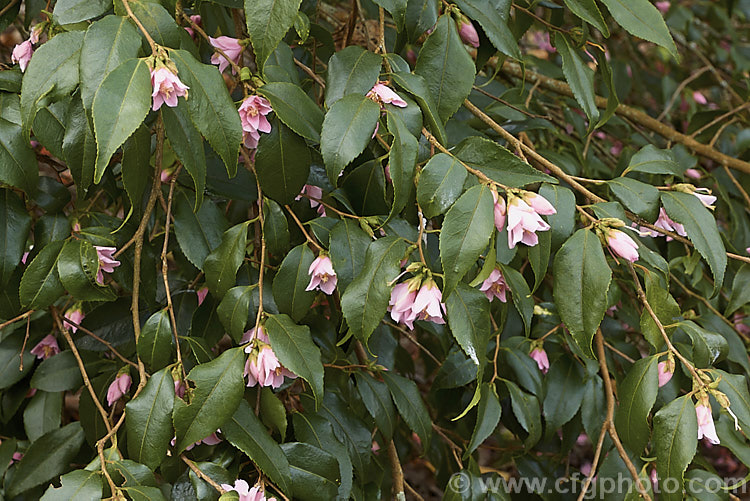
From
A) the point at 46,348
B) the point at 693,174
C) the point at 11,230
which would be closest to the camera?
the point at 11,230

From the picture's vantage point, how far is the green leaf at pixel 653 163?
961mm

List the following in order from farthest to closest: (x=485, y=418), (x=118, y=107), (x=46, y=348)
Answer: (x=46, y=348)
(x=485, y=418)
(x=118, y=107)

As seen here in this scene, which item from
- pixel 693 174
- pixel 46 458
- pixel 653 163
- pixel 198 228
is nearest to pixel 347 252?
pixel 198 228

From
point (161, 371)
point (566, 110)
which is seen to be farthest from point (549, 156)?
point (161, 371)

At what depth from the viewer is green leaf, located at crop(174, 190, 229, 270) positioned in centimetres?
95

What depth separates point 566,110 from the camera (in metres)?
1.57

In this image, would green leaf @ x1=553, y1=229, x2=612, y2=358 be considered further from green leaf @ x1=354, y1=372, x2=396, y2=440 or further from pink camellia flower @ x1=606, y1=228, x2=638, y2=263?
green leaf @ x1=354, y1=372, x2=396, y2=440

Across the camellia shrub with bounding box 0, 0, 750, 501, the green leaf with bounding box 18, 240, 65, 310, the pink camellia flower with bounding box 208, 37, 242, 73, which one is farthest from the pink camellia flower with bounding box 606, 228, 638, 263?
the green leaf with bounding box 18, 240, 65, 310

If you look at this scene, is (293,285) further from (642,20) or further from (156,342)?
(642,20)

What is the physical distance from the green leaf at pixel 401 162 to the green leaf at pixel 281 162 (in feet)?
0.53

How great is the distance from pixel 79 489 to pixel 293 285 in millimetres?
330

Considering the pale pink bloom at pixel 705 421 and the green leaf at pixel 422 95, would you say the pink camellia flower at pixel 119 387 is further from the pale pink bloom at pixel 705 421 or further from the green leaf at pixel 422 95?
the pale pink bloom at pixel 705 421

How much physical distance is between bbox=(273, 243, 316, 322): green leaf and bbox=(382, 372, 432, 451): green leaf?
25cm

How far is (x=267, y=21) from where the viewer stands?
2.29 feet
